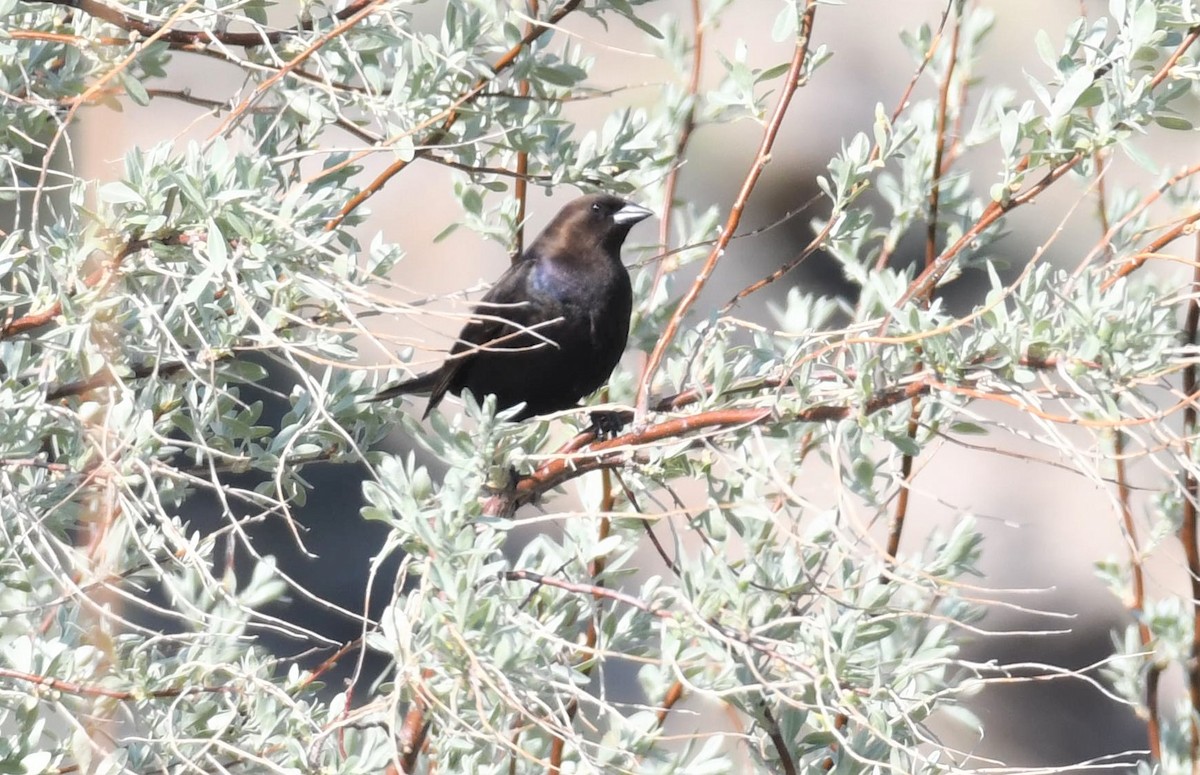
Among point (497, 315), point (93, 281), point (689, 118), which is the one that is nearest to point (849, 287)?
point (497, 315)

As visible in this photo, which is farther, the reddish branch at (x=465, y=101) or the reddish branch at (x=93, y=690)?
the reddish branch at (x=465, y=101)

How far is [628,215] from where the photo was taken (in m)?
3.55

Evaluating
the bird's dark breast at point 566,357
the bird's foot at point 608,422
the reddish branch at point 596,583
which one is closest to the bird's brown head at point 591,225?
the bird's dark breast at point 566,357

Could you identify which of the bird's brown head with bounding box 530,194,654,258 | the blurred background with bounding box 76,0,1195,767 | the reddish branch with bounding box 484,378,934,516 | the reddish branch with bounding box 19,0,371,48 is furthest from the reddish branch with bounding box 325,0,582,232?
the blurred background with bounding box 76,0,1195,767

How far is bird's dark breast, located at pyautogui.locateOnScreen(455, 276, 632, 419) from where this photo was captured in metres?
3.17

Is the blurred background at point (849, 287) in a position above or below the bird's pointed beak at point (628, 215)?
below

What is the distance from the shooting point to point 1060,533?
21.8 ft

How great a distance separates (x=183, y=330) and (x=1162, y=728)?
203 centimetres

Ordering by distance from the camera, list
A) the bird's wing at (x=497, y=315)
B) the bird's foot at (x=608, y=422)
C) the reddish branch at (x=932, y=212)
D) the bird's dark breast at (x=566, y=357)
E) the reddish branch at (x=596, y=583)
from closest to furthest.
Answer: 1. the reddish branch at (x=596, y=583)
2. the reddish branch at (x=932, y=212)
3. the bird's foot at (x=608, y=422)
4. the bird's dark breast at (x=566, y=357)
5. the bird's wing at (x=497, y=315)

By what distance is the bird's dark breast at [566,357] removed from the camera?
10.4 ft

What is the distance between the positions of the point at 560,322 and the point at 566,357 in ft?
0.41

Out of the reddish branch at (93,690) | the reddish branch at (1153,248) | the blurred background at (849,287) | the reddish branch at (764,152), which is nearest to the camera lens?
the reddish branch at (93,690)

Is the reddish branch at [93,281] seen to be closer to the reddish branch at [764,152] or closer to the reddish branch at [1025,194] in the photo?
the reddish branch at [764,152]

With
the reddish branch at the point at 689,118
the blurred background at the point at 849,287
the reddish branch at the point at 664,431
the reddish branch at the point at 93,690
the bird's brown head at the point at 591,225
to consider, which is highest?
the reddish branch at the point at 689,118
